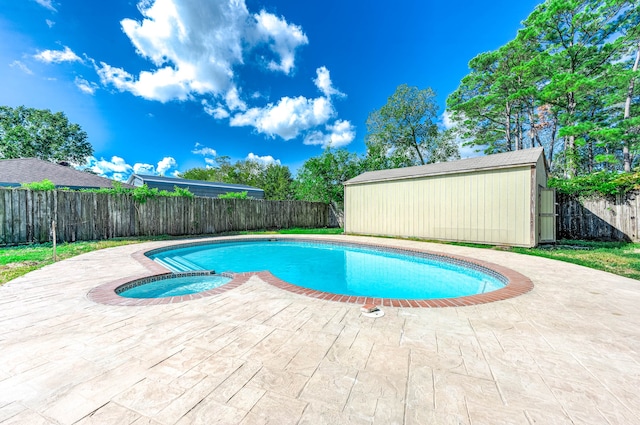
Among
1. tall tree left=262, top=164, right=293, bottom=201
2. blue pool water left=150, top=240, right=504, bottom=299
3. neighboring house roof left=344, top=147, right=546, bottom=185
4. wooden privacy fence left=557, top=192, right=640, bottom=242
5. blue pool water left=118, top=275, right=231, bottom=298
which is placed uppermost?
tall tree left=262, top=164, right=293, bottom=201

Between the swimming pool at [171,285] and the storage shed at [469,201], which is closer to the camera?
the swimming pool at [171,285]

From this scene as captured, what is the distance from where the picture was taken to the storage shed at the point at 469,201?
7008mm

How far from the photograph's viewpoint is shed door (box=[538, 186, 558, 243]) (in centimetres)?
723

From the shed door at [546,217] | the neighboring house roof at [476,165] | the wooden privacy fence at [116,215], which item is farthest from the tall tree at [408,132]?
the shed door at [546,217]

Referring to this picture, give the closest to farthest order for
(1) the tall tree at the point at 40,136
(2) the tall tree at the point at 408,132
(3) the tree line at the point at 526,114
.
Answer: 1. (3) the tree line at the point at 526,114
2. (2) the tall tree at the point at 408,132
3. (1) the tall tree at the point at 40,136

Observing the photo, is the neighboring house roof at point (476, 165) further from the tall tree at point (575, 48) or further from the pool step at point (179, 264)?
the pool step at point (179, 264)

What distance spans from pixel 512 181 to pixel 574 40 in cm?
1235

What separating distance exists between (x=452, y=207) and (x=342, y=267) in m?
4.79

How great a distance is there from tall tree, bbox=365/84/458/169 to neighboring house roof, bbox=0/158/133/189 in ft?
54.1

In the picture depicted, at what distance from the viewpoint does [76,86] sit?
→ 11258mm

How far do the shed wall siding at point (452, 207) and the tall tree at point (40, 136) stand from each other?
27127 millimetres

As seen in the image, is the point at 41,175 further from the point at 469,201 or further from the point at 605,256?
the point at 605,256

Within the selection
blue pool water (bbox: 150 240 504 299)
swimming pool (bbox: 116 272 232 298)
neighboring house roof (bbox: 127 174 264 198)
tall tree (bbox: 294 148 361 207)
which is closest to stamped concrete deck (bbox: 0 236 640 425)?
swimming pool (bbox: 116 272 232 298)

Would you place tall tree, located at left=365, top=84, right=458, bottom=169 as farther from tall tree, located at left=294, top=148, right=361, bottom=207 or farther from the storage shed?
the storage shed
